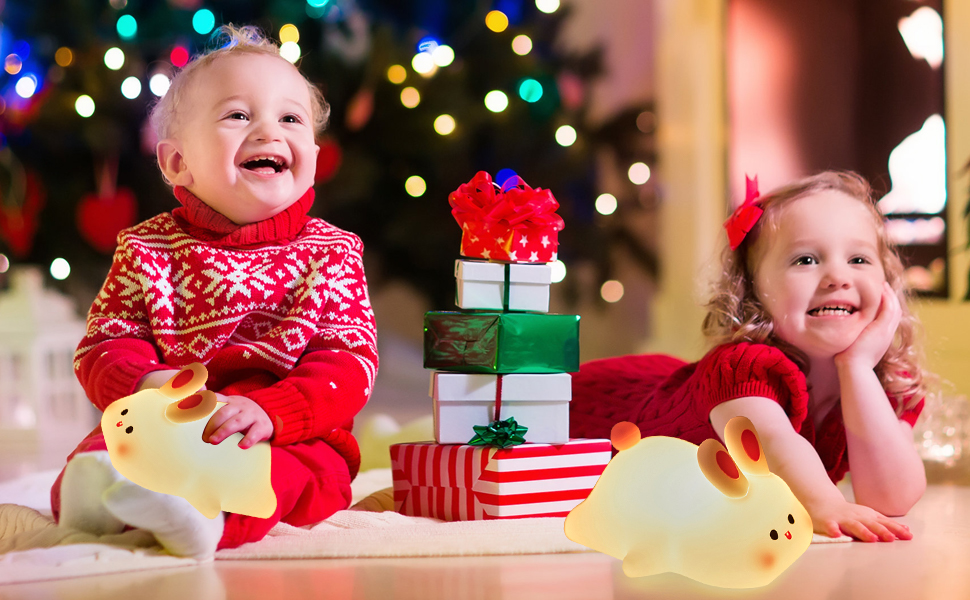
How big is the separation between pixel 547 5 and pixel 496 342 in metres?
2.11

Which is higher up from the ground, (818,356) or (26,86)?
(26,86)

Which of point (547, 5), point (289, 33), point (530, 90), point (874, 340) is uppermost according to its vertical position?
point (547, 5)

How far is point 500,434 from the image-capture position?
1146 mm

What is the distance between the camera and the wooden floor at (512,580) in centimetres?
83

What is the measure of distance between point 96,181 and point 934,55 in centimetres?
247

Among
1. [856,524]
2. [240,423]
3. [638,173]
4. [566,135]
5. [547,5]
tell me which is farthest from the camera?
[638,173]

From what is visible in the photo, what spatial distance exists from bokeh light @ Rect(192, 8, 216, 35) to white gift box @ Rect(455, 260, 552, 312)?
1632mm

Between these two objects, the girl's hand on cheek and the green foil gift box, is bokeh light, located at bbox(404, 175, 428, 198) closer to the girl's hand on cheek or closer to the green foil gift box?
the green foil gift box

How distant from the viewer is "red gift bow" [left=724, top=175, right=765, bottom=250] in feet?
4.32

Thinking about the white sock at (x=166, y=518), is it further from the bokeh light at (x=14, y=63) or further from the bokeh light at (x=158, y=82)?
the bokeh light at (x=14, y=63)

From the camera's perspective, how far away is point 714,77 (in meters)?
3.26

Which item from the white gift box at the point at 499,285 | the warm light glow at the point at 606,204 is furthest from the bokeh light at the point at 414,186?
the white gift box at the point at 499,285

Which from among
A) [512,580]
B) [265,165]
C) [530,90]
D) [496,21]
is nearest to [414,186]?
[530,90]

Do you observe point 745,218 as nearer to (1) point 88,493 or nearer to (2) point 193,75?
(2) point 193,75
